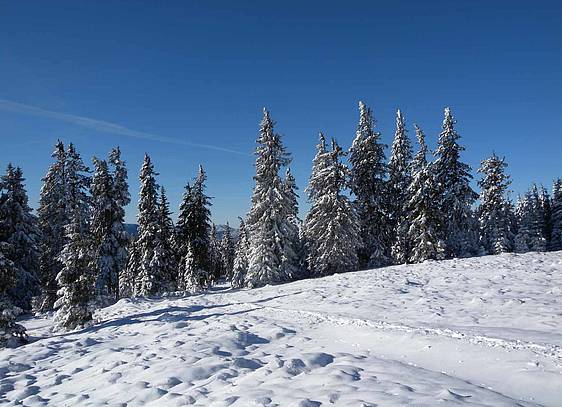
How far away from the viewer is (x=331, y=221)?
32.6 meters

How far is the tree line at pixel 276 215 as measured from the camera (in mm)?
31344

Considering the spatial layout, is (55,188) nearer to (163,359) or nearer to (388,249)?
(163,359)

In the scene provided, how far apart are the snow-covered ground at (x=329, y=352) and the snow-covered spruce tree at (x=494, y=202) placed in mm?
21004

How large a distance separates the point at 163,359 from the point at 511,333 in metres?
10.5

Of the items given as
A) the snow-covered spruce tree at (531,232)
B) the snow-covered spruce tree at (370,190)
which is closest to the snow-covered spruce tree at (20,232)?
the snow-covered spruce tree at (370,190)

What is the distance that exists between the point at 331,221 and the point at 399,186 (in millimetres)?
10145

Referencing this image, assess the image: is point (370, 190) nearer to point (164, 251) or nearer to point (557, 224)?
point (164, 251)

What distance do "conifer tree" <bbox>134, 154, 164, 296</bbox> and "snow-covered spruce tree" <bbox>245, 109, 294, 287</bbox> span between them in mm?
9346

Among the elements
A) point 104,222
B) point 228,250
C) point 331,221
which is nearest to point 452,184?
point 331,221

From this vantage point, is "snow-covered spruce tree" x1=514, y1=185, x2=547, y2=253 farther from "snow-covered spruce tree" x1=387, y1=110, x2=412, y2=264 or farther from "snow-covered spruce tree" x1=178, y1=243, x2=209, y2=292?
"snow-covered spruce tree" x1=178, y1=243, x2=209, y2=292

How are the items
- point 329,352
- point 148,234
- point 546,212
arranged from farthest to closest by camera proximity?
point 546,212 → point 148,234 → point 329,352

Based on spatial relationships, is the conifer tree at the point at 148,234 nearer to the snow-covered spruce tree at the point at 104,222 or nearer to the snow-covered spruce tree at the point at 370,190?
the snow-covered spruce tree at the point at 104,222

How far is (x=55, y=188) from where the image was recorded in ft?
109

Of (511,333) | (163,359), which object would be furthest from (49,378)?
(511,333)
